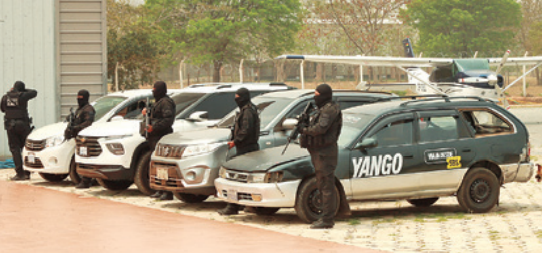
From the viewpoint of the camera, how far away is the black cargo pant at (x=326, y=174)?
426 inches

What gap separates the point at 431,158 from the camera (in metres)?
11.9

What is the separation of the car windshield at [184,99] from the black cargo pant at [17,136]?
330cm

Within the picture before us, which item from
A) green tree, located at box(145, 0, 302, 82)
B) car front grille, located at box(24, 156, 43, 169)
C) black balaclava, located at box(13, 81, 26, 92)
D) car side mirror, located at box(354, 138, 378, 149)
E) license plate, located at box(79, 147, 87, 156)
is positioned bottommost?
car front grille, located at box(24, 156, 43, 169)

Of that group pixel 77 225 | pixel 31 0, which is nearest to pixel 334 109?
pixel 77 225

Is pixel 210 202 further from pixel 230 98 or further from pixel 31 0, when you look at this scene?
pixel 31 0

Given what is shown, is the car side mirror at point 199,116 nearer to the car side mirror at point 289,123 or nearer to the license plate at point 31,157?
the car side mirror at point 289,123

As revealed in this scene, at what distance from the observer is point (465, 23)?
8538 centimetres

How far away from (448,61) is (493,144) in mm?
28572

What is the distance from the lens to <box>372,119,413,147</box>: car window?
1184cm

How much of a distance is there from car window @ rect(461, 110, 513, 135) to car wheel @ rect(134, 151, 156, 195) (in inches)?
195

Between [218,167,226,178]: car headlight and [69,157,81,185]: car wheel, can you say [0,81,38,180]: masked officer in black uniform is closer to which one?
[69,157,81,185]: car wheel

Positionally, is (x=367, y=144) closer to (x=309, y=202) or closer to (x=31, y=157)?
(x=309, y=202)

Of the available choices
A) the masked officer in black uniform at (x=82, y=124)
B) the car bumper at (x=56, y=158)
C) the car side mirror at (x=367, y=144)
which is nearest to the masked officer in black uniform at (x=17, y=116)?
the car bumper at (x=56, y=158)

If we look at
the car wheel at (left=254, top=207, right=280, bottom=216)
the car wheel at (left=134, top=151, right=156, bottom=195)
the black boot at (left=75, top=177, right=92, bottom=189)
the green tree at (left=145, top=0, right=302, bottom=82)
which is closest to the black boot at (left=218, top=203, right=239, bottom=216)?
the car wheel at (left=254, top=207, right=280, bottom=216)
